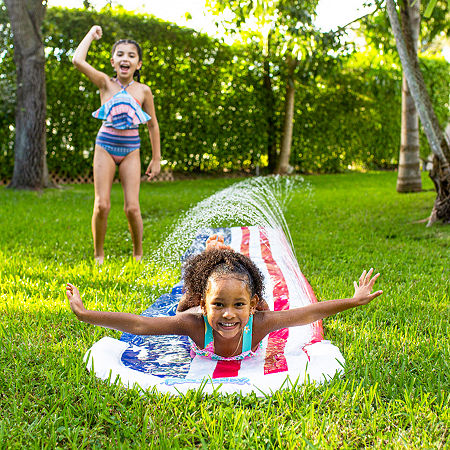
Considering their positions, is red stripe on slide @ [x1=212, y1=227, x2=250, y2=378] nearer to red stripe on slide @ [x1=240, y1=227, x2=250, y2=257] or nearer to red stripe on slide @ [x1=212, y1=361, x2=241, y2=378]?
red stripe on slide @ [x1=212, y1=361, x2=241, y2=378]

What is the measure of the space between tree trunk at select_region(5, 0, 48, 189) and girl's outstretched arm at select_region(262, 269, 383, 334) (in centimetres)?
861

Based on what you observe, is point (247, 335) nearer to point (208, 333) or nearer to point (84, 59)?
point (208, 333)

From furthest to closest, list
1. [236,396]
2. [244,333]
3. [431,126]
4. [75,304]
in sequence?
[431,126], [244,333], [75,304], [236,396]

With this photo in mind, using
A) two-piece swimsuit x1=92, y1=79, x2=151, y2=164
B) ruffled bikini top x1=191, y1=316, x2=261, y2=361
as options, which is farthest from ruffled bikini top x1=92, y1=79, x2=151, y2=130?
ruffled bikini top x1=191, y1=316, x2=261, y2=361

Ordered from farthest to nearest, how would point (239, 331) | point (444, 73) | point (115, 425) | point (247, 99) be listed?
point (444, 73) → point (247, 99) → point (239, 331) → point (115, 425)

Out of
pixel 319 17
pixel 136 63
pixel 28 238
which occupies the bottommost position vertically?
pixel 28 238

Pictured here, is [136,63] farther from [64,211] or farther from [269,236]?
[64,211]

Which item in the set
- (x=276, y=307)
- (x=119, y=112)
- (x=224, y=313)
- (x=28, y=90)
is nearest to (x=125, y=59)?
(x=119, y=112)

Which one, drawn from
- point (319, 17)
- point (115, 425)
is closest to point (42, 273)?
point (115, 425)

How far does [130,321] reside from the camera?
7.45 ft

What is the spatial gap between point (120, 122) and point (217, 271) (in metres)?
2.45

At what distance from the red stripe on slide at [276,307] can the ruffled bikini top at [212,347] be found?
4.4 inches

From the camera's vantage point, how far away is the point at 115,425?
1812mm

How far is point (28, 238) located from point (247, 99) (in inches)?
354
